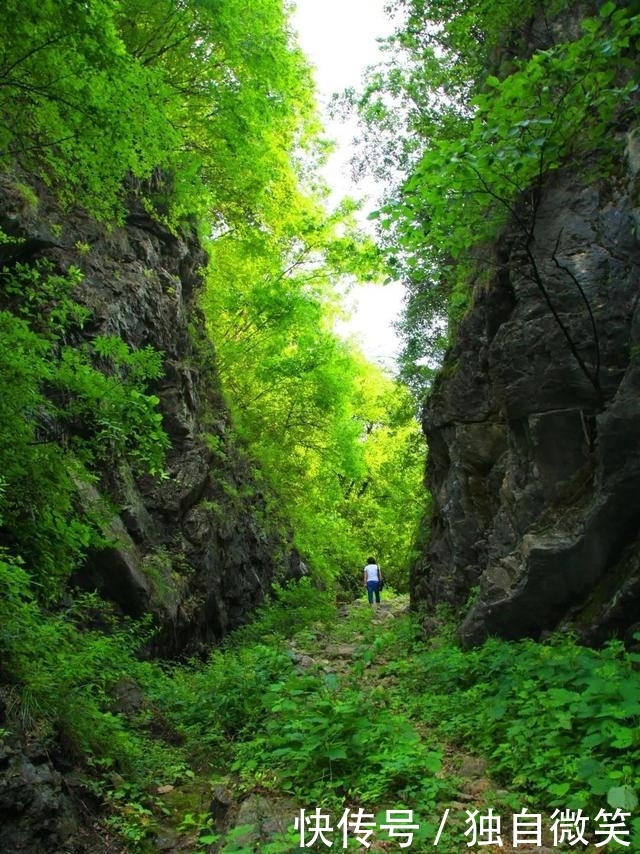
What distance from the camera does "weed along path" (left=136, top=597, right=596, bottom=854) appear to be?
3605mm

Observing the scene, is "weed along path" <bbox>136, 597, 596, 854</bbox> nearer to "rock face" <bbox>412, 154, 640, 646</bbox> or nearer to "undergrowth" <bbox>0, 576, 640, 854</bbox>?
"undergrowth" <bbox>0, 576, 640, 854</bbox>

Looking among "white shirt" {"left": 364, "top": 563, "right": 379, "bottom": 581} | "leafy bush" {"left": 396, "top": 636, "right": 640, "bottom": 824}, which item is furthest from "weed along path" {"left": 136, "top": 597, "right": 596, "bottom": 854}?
"white shirt" {"left": 364, "top": 563, "right": 379, "bottom": 581}

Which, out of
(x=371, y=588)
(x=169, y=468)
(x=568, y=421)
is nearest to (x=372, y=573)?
(x=371, y=588)

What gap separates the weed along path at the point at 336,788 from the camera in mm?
3605

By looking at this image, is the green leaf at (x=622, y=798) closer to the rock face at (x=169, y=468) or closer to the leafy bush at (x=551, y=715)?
the leafy bush at (x=551, y=715)

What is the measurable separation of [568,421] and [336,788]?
529 centimetres

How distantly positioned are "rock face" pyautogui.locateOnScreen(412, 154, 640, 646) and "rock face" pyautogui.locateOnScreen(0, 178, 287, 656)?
17.3 ft

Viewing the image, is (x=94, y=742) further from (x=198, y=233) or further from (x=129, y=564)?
(x=198, y=233)

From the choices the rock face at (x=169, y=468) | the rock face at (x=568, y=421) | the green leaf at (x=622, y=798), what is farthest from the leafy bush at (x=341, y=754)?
the rock face at (x=169, y=468)

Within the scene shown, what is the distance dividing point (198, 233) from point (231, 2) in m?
6.88

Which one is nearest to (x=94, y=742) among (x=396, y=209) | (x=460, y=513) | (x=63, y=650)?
(x=63, y=650)

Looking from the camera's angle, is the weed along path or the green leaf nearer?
the green leaf

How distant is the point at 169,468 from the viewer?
484 inches

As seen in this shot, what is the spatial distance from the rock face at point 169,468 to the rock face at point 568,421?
528 cm
